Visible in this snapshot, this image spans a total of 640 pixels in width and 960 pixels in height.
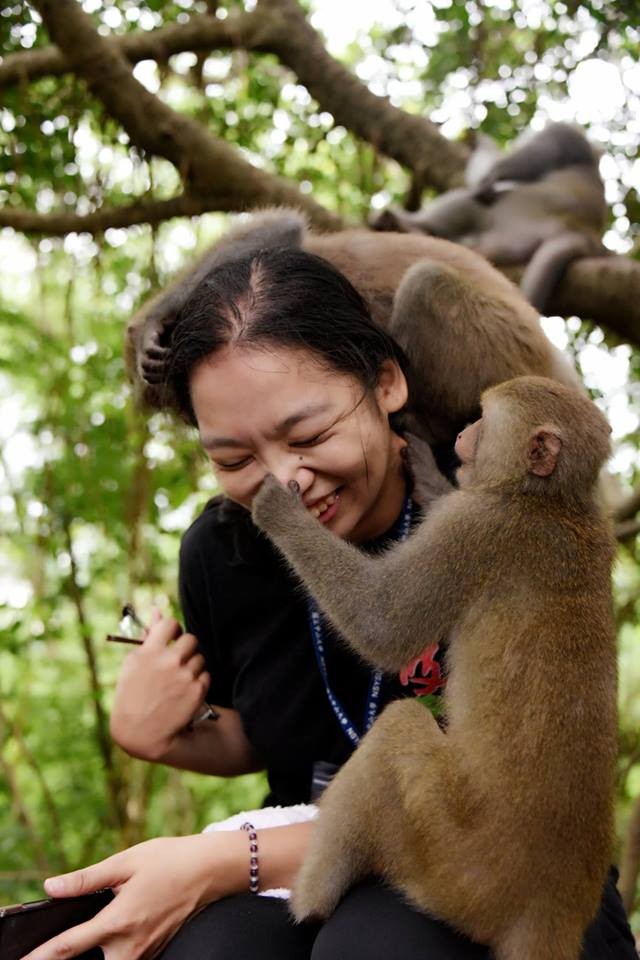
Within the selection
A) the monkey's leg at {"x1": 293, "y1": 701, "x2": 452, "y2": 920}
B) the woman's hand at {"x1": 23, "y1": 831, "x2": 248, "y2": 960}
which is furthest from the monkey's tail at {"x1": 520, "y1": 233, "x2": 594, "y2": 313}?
the woman's hand at {"x1": 23, "y1": 831, "x2": 248, "y2": 960}

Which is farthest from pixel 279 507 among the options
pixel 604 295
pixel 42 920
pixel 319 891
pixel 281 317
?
pixel 604 295

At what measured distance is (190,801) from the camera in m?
5.64

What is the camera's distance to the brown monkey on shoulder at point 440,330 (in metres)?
2.85

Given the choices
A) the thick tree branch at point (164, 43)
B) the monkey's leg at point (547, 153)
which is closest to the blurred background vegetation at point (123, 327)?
the thick tree branch at point (164, 43)

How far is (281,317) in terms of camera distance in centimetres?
211

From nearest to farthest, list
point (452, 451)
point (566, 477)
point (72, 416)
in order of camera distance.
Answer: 1. point (566, 477)
2. point (452, 451)
3. point (72, 416)

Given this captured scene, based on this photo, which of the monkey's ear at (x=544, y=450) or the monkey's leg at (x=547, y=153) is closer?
the monkey's ear at (x=544, y=450)

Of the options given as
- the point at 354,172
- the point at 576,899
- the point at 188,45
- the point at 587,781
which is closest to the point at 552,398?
the point at 587,781

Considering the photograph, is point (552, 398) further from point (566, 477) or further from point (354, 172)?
point (354, 172)

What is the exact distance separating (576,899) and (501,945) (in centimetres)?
15

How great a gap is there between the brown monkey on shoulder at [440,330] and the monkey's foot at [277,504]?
0.68 meters

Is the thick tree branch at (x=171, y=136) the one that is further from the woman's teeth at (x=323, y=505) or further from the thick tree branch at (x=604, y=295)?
the woman's teeth at (x=323, y=505)

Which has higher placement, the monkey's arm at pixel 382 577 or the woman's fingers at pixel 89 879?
the monkey's arm at pixel 382 577

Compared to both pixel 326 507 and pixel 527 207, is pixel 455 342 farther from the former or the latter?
pixel 527 207
